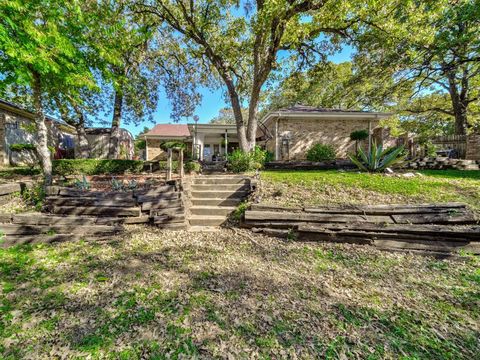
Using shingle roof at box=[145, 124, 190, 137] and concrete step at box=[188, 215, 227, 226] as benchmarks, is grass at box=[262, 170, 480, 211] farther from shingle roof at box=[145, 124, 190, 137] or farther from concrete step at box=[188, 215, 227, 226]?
shingle roof at box=[145, 124, 190, 137]

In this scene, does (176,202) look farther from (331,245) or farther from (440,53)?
(440,53)

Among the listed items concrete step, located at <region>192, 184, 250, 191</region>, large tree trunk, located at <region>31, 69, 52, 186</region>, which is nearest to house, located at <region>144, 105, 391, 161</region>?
concrete step, located at <region>192, 184, 250, 191</region>

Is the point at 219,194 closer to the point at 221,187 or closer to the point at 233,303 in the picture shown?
the point at 221,187

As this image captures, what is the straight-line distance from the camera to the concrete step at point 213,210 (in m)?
5.06

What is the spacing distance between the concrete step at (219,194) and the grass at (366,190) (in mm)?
656

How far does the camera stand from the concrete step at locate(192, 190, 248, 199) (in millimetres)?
5500

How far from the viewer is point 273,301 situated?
93.7 inches

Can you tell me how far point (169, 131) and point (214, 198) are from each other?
17.7 metres

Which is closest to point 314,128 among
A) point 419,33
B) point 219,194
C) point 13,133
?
point 419,33

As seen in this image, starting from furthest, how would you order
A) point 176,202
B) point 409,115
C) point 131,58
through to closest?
point 409,115 < point 131,58 < point 176,202

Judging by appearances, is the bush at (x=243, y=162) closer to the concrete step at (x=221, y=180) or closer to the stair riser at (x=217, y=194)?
the concrete step at (x=221, y=180)

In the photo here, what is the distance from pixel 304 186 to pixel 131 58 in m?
12.3

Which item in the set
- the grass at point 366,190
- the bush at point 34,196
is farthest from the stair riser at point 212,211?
the bush at point 34,196

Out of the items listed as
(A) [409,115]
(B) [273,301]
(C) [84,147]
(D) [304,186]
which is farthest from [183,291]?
(A) [409,115]
